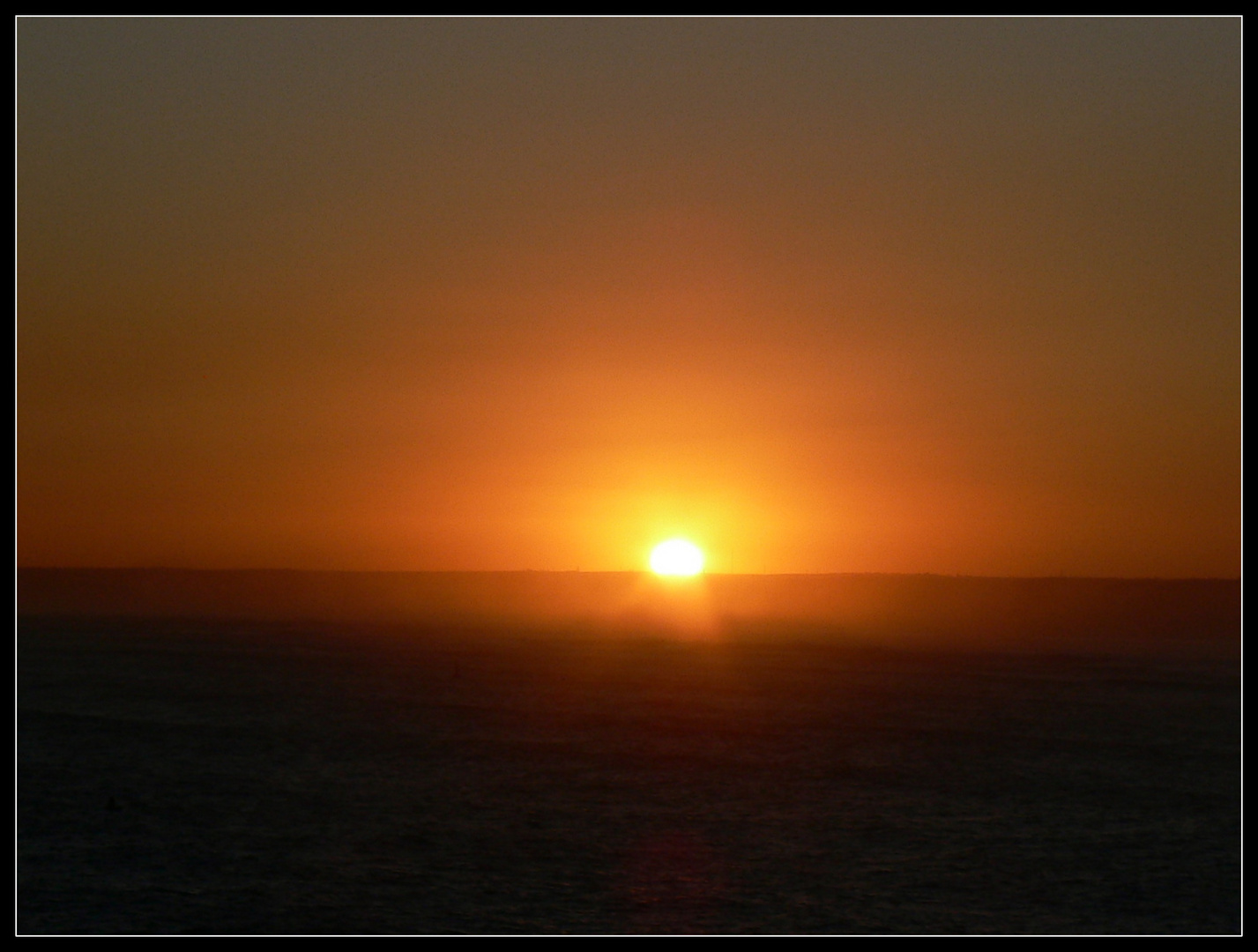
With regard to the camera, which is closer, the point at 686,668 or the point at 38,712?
the point at 38,712

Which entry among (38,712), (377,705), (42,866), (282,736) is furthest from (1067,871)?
(38,712)

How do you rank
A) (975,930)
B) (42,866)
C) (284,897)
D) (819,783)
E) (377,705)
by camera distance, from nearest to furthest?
1. (975,930)
2. (284,897)
3. (42,866)
4. (819,783)
5. (377,705)

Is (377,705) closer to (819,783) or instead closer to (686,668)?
(819,783)

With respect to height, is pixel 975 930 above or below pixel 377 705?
below

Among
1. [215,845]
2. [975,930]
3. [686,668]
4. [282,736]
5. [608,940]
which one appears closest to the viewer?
[608,940]

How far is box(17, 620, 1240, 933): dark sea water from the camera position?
33.0m

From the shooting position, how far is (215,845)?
38969mm

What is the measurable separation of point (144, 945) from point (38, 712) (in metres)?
44.3

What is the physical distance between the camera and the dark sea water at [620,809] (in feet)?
108

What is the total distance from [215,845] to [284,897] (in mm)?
6348

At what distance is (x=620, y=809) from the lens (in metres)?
44.3

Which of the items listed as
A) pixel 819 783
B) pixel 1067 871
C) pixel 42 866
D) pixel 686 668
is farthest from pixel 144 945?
pixel 686 668

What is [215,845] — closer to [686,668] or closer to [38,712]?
[38,712]

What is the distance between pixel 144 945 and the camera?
28906mm
